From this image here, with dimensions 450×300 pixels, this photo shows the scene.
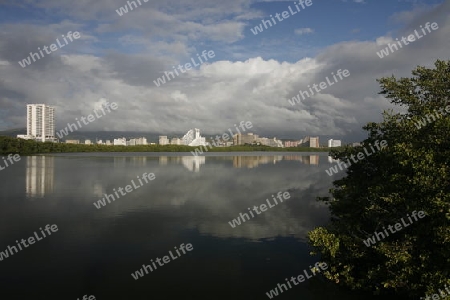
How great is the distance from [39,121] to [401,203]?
199m

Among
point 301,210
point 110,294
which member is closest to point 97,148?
point 301,210

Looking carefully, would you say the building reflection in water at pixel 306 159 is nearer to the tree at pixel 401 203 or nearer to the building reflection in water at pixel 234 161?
the building reflection in water at pixel 234 161

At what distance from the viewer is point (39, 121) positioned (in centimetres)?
18175

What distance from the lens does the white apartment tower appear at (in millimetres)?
177500

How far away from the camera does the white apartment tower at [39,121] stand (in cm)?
17750

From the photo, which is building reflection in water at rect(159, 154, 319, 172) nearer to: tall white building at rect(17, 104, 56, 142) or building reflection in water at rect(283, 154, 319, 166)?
building reflection in water at rect(283, 154, 319, 166)

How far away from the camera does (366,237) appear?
12.7 meters

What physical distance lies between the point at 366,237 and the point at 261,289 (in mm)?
4261

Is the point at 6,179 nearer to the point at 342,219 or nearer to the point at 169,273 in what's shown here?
the point at 169,273
